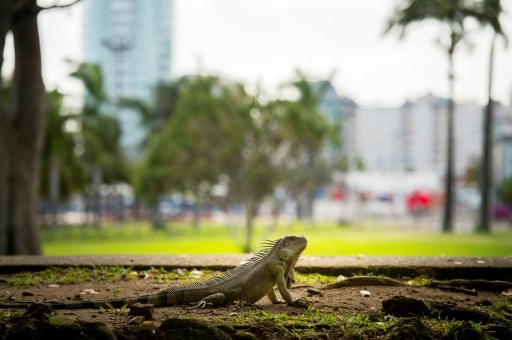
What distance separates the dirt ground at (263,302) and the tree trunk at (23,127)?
774cm

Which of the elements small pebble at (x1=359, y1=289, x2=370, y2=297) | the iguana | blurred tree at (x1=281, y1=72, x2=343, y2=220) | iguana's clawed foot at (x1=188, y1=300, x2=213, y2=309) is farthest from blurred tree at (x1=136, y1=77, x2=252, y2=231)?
iguana's clawed foot at (x1=188, y1=300, x2=213, y2=309)

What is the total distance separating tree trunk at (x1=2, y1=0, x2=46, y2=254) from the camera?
15.3 metres

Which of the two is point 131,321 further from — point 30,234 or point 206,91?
point 206,91

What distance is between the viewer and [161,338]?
511cm

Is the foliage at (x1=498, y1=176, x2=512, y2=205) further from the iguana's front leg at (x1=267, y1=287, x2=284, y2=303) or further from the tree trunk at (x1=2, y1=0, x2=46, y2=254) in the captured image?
the iguana's front leg at (x1=267, y1=287, x2=284, y2=303)

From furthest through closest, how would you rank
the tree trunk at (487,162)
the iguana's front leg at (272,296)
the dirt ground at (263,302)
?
1. the tree trunk at (487,162)
2. the iguana's front leg at (272,296)
3. the dirt ground at (263,302)

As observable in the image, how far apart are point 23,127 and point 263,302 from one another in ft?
33.4

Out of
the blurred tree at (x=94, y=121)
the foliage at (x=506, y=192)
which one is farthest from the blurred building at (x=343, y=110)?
the blurred tree at (x=94, y=121)

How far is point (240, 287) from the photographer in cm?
636

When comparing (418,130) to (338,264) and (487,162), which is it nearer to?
(487,162)

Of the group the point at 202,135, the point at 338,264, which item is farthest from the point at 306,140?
the point at 338,264

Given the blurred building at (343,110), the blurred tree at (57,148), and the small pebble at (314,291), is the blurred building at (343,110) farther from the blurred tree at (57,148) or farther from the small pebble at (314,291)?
the small pebble at (314,291)

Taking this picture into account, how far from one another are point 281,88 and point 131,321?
76.9ft

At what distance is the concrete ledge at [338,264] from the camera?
27.3 feet
